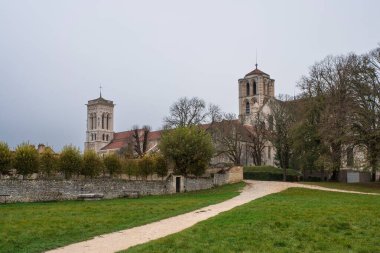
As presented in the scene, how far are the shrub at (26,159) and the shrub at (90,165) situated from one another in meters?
3.77

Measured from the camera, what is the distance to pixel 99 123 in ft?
373

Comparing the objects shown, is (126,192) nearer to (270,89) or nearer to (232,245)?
(232,245)

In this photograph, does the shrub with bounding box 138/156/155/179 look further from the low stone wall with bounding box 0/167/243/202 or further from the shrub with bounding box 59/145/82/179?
the shrub with bounding box 59/145/82/179

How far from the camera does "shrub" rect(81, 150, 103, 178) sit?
3256 centimetres

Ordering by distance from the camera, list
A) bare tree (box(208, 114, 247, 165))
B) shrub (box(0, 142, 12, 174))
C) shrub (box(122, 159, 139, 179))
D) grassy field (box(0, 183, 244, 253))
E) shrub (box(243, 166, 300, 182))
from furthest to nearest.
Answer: bare tree (box(208, 114, 247, 165)), shrub (box(243, 166, 300, 182)), shrub (box(122, 159, 139, 179)), shrub (box(0, 142, 12, 174)), grassy field (box(0, 183, 244, 253))

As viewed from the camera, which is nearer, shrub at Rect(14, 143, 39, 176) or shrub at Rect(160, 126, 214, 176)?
shrub at Rect(14, 143, 39, 176)

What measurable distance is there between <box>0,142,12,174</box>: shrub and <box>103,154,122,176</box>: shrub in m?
8.08

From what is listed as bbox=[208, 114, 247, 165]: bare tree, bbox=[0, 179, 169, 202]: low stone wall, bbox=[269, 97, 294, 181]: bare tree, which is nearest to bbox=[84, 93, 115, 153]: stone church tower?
bbox=[208, 114, 247, 165]: bare tree

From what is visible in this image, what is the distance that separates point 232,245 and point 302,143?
35.1 meters

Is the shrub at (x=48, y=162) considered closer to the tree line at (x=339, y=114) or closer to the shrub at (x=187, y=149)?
the shrub at (x=187, y=149)

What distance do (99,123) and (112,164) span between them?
79.9 metres

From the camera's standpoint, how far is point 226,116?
212 feet

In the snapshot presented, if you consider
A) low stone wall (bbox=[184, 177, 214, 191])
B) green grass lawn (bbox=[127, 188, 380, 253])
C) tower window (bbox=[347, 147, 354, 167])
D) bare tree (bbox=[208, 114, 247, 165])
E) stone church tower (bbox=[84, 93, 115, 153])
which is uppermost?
stone church tower (bbox=[84, 93, 115, 153])

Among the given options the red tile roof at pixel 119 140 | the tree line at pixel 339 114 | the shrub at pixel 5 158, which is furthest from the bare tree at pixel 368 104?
the red tile roof at pixel 119 140
